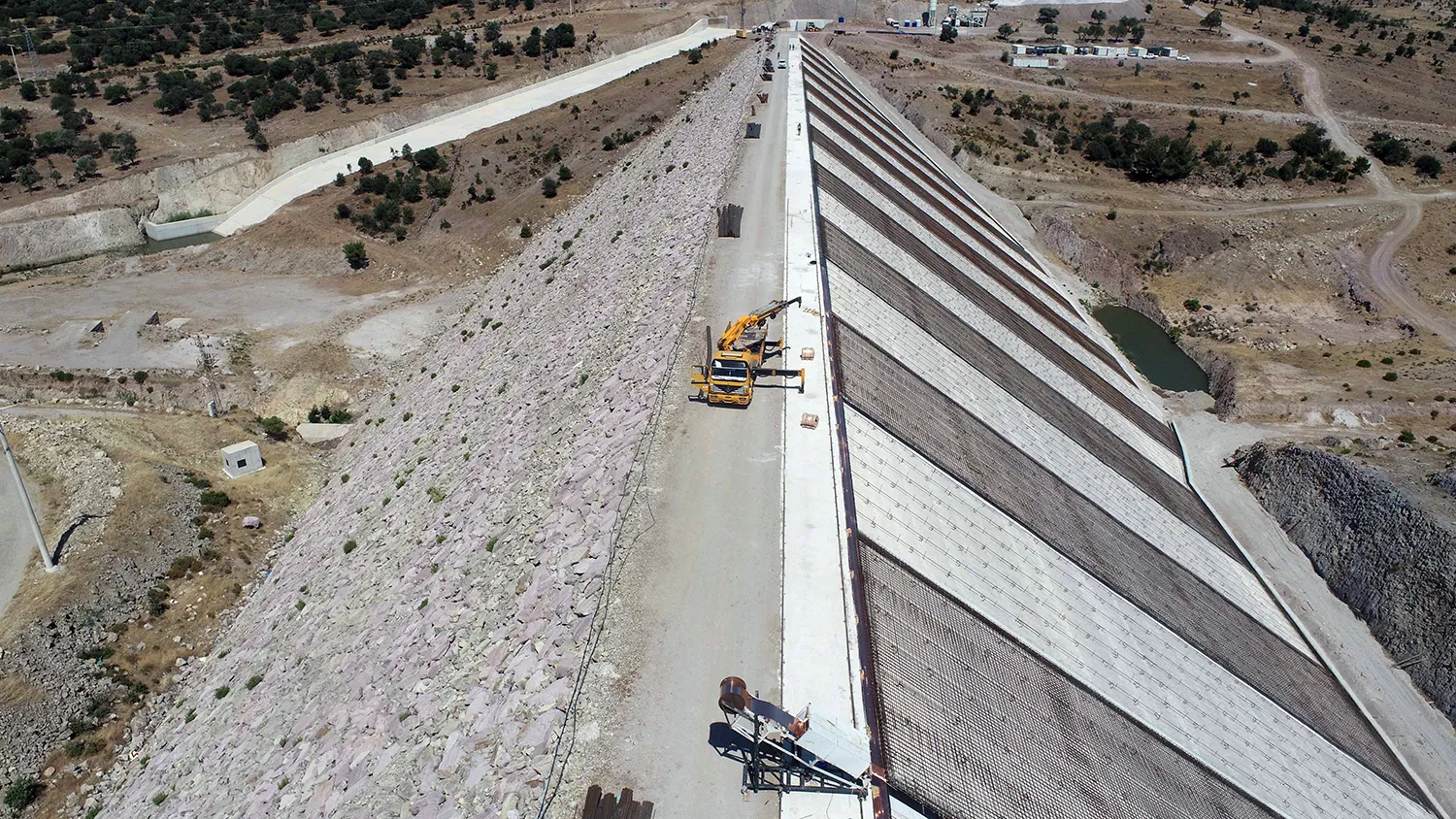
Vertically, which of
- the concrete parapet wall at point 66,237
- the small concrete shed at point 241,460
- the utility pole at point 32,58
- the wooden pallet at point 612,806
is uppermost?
the utility pole at point 32,58

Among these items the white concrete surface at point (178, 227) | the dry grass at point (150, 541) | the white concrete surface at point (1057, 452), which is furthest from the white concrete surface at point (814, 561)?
the white concrete surface at point (178, 227)

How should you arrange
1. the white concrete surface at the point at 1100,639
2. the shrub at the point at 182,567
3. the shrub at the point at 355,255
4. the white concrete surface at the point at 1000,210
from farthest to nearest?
the shrub at the point at 355,255 < the white concrete surface at the point at 1000,210 < the shrub at the point at 182,567 < the white concrete surface at the point at 1100,639

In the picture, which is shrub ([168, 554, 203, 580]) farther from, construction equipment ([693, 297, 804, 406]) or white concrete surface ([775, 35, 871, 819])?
white concrete surface ([775, 35, 871, 819])

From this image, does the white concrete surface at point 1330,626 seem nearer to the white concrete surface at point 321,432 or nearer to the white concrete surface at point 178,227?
the white concrete surface at point 321,432

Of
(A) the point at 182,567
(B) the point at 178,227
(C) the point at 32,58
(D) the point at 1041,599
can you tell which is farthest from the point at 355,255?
(C) the point at 32,58

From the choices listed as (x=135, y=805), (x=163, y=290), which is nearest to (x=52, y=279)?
(x=163, y=290)

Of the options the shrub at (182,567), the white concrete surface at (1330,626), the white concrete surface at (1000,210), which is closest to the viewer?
the white concrete surface at (1330,626)
